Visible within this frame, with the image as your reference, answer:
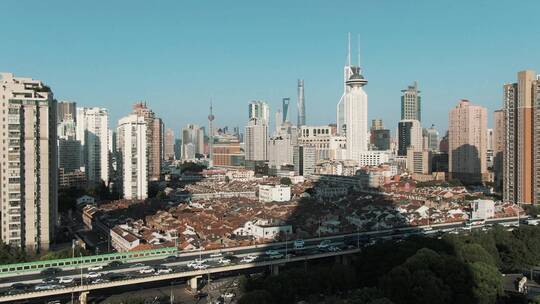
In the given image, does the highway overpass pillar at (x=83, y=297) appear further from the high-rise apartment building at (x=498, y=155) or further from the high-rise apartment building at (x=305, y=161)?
the high-rise apartment building at (x=305, y=161)

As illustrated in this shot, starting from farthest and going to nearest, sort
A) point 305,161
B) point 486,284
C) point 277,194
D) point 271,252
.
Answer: point 305,161 → point 277,194 → point 271,252 → point 486,284

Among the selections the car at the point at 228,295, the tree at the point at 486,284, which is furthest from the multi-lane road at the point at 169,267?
the tree at the point at 486,284

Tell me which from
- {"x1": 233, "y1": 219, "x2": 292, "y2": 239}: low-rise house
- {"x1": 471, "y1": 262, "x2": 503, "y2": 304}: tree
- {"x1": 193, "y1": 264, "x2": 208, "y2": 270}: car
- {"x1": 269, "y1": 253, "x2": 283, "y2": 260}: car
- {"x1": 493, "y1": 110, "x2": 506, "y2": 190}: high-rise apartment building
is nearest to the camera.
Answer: {"x1": 471, "y1": 262, "x2": 503, "y2": 304}: tree

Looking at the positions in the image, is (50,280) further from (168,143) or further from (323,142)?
(168,143)

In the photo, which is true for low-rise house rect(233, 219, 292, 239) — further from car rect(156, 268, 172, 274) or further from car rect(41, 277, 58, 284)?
car rect(41, 277, 58, 284)

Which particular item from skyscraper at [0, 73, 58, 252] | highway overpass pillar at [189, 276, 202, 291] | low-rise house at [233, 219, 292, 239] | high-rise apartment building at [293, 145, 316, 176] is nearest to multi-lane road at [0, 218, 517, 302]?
highway overpass pillar at [189, 276, 202, 291]

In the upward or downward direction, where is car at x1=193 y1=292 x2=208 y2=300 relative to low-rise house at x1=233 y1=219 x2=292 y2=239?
downward

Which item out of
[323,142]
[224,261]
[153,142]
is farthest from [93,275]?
[323,142]
